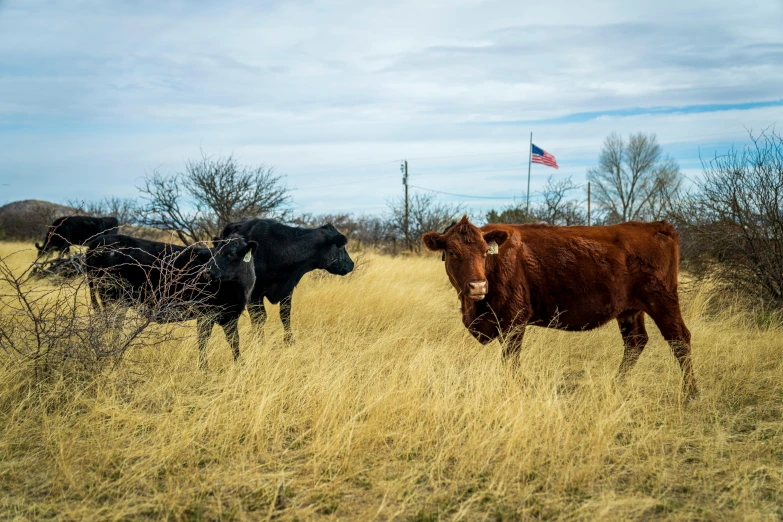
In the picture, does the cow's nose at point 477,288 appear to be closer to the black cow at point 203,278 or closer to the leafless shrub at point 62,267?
the black cow at point 203,278

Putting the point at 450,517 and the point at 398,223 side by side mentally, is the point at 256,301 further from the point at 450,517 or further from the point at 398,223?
the point at 398,223

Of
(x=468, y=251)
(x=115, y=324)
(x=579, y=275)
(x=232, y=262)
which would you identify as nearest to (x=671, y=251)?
(x=579, y=275)

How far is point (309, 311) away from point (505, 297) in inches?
173

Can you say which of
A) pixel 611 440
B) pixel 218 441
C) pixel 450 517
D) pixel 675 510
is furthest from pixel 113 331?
pixel 675 510

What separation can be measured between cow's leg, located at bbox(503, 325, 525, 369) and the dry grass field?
0.59ft

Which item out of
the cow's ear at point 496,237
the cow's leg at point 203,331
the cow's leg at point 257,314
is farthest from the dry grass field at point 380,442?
the cow's leg at point 257,314

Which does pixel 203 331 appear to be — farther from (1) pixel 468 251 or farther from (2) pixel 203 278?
(1) pixel 468 251

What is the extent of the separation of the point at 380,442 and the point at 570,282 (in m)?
2.85

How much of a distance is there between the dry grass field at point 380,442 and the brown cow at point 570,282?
0.44 metres

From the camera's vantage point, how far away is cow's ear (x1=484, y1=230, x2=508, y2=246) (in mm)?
6258

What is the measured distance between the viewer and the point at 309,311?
33.0 ft

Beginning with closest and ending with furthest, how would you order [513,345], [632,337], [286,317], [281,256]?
[513,345] < [632,337] < [286,317] < [281,256]

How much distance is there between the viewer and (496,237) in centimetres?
637

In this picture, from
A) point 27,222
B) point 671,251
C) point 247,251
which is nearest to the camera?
point 671,251
